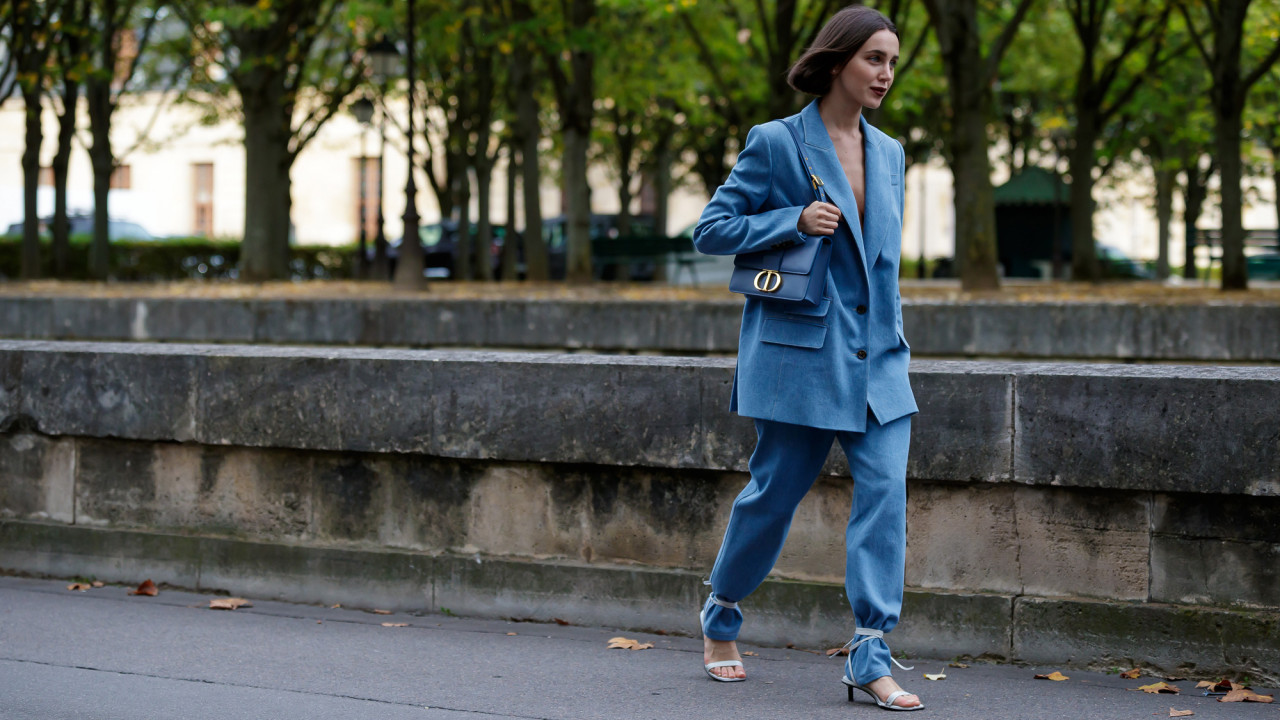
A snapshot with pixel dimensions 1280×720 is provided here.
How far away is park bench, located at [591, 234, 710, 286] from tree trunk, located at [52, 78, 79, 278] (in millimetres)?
9965

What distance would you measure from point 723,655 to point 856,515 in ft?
2.39

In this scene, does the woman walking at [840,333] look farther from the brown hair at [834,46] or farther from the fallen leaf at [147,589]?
the fallen leaf at [147,589]

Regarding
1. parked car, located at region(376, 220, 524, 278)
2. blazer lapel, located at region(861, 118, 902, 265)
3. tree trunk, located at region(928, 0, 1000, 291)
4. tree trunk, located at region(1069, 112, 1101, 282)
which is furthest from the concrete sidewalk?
parked car, located at region(376, 220, 524, 278)

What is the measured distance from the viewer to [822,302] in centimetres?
396

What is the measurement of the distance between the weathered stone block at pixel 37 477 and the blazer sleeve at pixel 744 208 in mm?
3331

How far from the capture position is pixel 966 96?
1752cm

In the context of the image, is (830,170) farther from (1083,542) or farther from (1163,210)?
(1163,210)

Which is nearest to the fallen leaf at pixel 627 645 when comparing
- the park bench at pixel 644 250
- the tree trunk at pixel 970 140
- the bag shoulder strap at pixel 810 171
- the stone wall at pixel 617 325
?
the bag shoulder strap at pixel 810 171

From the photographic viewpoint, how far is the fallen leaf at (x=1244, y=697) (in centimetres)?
418

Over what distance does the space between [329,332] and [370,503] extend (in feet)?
26.4

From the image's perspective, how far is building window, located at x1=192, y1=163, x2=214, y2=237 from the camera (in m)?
59.6

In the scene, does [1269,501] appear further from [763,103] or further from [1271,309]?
[763,103]

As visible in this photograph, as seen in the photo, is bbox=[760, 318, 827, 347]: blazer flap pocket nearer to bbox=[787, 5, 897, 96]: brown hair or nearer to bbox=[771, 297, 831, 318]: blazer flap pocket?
bbox=[771, 297, 831, 318]: blazer flap pocket

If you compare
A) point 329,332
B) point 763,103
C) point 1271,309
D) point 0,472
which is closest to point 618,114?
point 763,103
